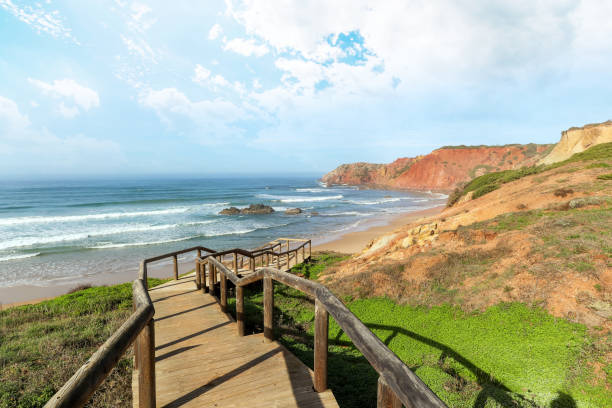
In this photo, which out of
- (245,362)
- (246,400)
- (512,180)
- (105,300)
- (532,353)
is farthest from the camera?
(512,180)

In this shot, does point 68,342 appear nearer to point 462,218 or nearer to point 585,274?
point 585,274

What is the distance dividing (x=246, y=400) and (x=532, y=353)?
14.7 feet

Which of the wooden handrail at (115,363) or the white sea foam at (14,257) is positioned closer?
the wooden handrail at (115,363)

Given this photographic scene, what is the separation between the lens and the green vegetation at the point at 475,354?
3.70 m

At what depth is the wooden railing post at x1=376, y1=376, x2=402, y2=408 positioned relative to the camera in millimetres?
1759

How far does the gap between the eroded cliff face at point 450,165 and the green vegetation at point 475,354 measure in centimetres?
6567

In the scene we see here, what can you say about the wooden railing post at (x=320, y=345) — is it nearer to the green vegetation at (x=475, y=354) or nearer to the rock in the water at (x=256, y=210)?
the green vegetation at (x=475, y=354)

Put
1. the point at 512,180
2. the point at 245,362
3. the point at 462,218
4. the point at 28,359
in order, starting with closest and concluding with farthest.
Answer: the point at 245,362, the point at 28,359, the point at 462,218, the point at 512,180

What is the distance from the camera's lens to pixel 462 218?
40.4ft

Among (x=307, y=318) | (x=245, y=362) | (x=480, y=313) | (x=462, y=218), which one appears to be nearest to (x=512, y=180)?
(x=462, y=218)

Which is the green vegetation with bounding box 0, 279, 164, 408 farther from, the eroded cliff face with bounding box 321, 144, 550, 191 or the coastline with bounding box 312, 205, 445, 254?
the eroded cliff face with bounding box 321, 144, 550, 191

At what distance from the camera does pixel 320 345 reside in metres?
2.71

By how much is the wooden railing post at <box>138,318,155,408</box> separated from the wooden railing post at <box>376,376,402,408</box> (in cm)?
198

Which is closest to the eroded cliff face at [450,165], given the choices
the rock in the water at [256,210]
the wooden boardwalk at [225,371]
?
the rock in the water at [256,210]
